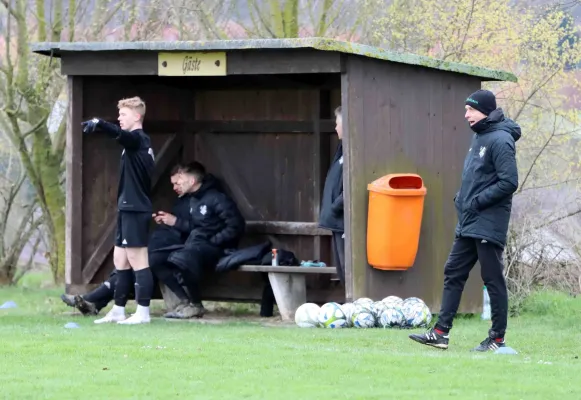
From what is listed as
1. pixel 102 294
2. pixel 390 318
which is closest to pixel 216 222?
pixel 102 294

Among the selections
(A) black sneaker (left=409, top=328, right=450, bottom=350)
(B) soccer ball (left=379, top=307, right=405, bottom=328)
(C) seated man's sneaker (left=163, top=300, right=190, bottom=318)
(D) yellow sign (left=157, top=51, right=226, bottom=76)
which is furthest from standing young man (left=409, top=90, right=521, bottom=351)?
(C) seated man's sneaker (left=163, top=300, right=190, bottom=318)

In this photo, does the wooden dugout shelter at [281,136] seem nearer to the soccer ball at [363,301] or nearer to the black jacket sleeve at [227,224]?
the soccer ball at [363,301]

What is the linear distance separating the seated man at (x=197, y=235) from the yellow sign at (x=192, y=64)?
3.78 ft

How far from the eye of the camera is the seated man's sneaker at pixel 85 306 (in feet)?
39.8

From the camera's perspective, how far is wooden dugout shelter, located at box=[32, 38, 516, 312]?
1137 cm

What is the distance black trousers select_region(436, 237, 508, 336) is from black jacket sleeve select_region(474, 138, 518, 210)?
0.98 feet

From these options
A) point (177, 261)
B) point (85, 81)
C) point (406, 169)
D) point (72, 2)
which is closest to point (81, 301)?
point (177, 261)

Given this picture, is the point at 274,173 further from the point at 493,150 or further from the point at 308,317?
the point at 493,150

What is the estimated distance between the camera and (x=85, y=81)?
42.1 ft

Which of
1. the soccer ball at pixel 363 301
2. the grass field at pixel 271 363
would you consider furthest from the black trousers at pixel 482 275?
the soccer ball at pixel 363 301

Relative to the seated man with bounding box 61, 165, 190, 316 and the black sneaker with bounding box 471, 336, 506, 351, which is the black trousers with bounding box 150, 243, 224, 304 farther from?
the black sneaker with bounding box 471, 336, 506, 351

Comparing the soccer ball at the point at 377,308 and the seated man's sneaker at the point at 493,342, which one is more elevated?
the seated man's sneaker at the point at 493,342

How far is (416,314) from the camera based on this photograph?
36.0 feet

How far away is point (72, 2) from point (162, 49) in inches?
203
